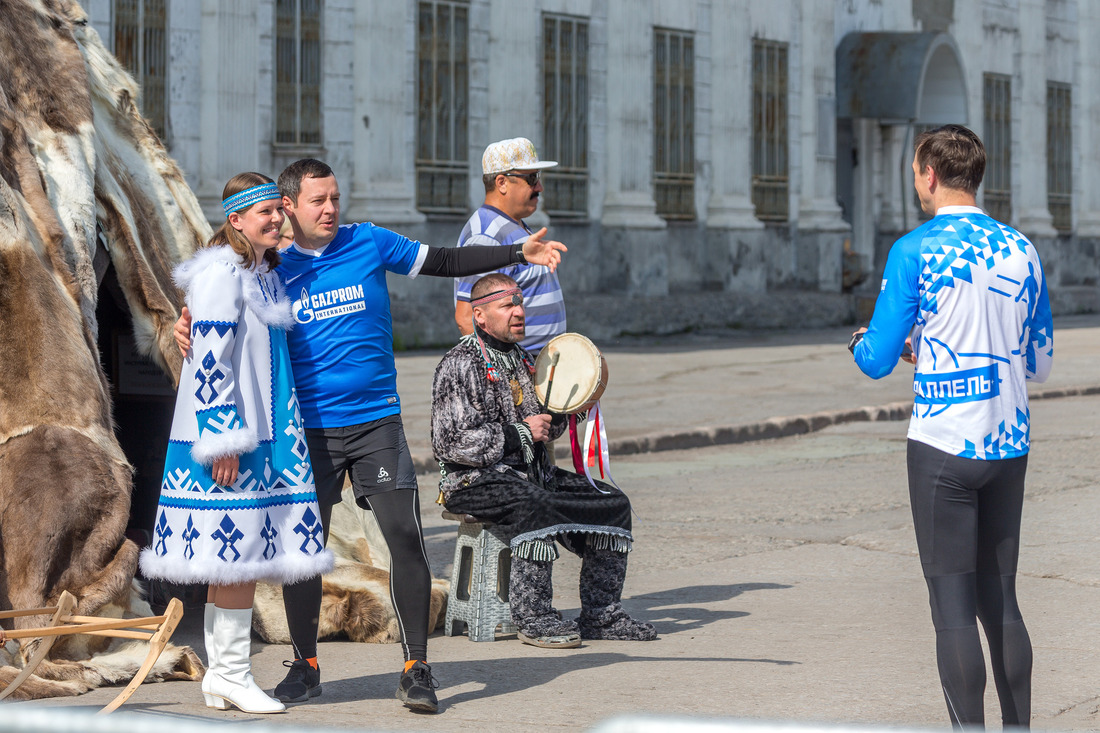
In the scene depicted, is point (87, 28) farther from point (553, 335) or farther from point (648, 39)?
point (648, 39)

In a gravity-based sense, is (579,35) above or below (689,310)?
above

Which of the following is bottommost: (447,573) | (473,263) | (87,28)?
(447,573)

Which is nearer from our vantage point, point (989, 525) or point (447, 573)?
point (989, 525)

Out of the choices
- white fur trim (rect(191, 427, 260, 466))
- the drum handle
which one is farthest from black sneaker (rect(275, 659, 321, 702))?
the drum handle

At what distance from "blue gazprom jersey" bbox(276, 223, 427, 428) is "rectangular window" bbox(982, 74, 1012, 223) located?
2708cm

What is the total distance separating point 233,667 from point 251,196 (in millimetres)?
1509

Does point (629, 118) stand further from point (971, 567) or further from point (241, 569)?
point (971, 567)

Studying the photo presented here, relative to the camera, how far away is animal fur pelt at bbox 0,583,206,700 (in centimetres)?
533

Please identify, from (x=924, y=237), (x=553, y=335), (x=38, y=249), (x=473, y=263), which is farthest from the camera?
(x=553, y=335)

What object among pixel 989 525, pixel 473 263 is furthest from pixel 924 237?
pixel 473 263

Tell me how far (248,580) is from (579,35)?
19278 mm

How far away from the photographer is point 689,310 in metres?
25.0

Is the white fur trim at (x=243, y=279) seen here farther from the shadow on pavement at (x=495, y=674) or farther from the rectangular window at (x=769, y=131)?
the rectangular window at (x=769, y=131)

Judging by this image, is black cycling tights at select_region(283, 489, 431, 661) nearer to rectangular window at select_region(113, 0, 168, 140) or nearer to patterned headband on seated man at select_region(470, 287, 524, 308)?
patterned headband on seated man at select_region(470, 287, 524, 308)
